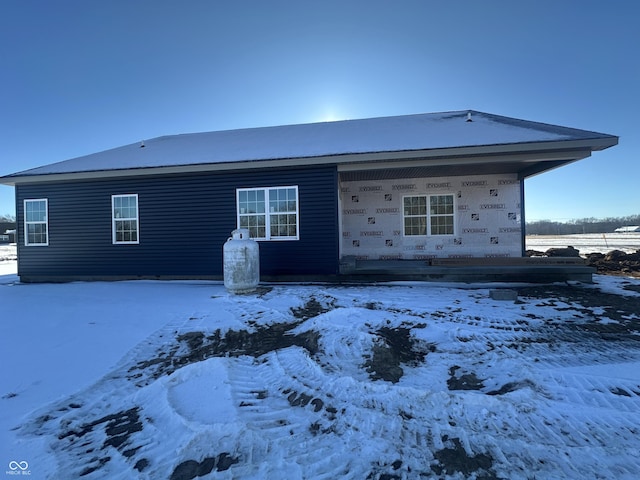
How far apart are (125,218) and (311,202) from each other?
5907 millimetres

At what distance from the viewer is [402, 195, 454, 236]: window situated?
10.7 metres

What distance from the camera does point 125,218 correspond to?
9.57m

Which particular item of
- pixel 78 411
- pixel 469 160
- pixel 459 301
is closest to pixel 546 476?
pixel 78 411

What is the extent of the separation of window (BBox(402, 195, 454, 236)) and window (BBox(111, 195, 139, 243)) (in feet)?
29.1

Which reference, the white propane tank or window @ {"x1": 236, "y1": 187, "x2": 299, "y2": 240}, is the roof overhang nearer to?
window @ {"x1": 236, "y1": 187, "x2": 299, "y2": 240}

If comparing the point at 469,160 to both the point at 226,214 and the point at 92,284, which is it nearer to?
the point at 226,214

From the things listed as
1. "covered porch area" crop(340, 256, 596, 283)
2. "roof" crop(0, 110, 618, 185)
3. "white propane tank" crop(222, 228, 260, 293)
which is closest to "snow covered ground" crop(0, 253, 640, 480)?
"white propane tank" crop(222, 228, 260, 293)

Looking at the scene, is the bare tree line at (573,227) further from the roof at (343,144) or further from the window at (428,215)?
the roof at (343,144)

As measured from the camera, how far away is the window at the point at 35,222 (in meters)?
9.98

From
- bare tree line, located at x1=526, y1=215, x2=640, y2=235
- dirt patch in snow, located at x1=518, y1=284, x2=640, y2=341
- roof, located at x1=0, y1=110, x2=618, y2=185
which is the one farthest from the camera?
bare tree line, located at x1=526, y1=215, x2=640, y2=235

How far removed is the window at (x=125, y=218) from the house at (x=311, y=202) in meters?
0.04

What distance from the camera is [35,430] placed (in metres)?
2.47

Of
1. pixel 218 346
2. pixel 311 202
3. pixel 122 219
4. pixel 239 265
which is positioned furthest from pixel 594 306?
pixel 122 219

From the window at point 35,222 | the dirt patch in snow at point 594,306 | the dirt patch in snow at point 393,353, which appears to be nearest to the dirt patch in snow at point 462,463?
the dirt patch in snow at point 393,353
